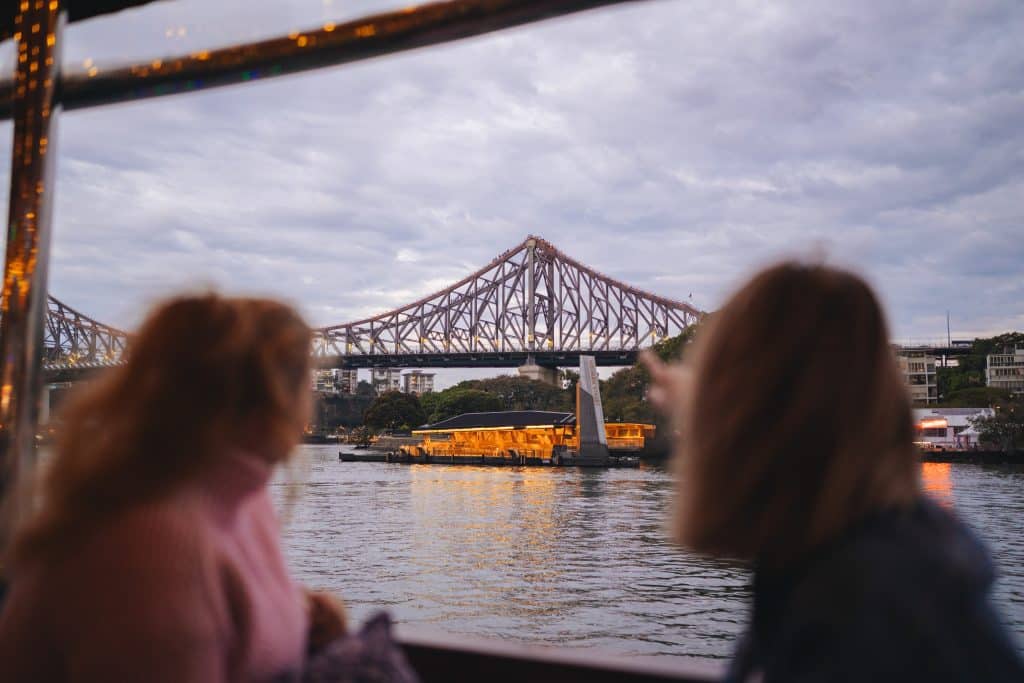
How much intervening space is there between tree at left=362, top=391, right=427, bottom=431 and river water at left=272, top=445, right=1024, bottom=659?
1163 inches

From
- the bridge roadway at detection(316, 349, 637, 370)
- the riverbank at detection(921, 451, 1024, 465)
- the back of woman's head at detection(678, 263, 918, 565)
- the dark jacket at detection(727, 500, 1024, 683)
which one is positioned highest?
the bridge roadway at detection(316, 349, 637, 370)

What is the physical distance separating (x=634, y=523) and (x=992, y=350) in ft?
116

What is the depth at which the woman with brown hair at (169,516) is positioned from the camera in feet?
2.18

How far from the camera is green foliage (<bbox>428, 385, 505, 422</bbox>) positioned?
4850cm

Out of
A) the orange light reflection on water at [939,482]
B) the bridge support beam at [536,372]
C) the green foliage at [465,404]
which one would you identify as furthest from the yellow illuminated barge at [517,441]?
the orange light reflection on water at [939,482]

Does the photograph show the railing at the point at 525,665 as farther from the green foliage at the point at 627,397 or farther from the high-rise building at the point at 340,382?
the high-rise building at the point at 340,382

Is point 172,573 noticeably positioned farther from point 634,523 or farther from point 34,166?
point 634,523

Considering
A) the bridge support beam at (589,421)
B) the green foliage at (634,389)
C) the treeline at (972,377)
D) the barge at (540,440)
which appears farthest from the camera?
the green foliage at (634,389)

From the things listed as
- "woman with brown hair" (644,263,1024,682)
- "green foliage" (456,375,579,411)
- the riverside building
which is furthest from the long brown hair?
the riverside building

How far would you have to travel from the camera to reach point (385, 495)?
1972 centimetres

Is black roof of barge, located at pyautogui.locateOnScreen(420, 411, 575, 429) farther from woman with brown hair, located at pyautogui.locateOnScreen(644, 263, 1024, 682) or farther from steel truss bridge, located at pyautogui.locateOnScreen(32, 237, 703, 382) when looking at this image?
woman with brown hair, located at pyautogui.locateOnScreen(644, 263, 1024, 682)

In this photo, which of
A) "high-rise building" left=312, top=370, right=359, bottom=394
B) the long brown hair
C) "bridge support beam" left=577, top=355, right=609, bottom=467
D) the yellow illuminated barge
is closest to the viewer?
the long brown hair

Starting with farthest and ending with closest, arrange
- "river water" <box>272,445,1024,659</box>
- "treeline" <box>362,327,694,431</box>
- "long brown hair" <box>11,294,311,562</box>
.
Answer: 1. "treeline" <box>362,327,694,431</box>
2. "river water" <box>272,445,1024,659</box>
3. "long brown hair" <box>11,294,311,562</box>

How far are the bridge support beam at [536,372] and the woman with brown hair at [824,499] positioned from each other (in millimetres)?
46162
